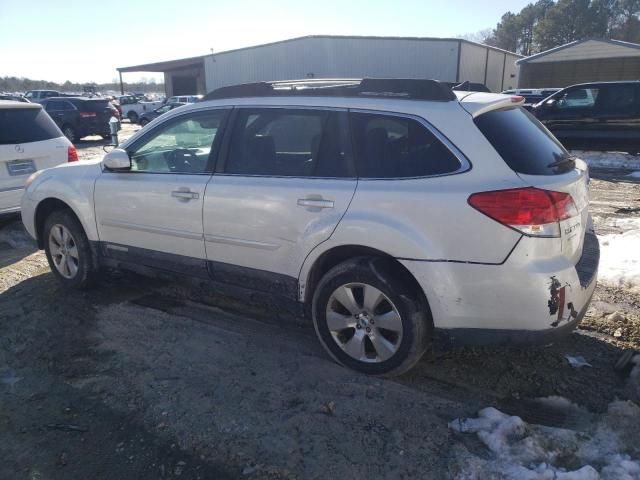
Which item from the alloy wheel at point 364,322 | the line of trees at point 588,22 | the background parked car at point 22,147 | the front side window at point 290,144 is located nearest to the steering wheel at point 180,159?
the front side window at point 290,144

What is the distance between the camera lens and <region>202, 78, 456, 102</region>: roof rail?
3.18 metres

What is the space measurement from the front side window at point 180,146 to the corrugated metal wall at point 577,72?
109ft

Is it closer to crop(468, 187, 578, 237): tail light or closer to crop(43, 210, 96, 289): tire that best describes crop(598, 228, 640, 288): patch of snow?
crop(468, 187, 578, 237): tail light

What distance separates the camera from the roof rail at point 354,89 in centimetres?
318

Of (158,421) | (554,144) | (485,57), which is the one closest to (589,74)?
(485,57)

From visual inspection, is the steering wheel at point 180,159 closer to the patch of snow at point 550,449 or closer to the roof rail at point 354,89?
the roof rail at point 354,89

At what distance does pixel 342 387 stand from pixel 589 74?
3470 centimetres

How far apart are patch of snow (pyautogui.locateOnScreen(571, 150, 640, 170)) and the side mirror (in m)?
10.9

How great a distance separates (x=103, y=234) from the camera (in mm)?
4559

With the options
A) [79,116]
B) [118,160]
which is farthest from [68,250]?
[79,116]

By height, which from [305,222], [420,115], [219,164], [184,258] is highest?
[420,115]

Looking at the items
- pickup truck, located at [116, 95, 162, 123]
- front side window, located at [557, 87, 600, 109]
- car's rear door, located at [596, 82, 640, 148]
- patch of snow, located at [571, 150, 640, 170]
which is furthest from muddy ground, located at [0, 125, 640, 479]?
pickup truck, located at [116, 95, 162, 123]

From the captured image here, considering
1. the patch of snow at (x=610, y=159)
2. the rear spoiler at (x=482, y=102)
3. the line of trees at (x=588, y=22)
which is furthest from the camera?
the line of trees at (x=588, y=22)

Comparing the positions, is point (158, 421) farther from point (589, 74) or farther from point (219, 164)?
point (589, 74)
